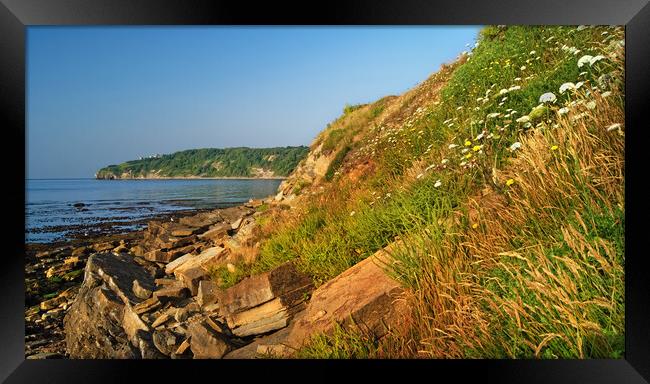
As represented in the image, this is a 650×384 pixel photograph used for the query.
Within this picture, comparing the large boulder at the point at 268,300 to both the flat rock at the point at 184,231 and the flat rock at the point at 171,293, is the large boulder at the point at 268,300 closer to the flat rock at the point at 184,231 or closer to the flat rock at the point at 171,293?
the flat rock at the point at 171,293

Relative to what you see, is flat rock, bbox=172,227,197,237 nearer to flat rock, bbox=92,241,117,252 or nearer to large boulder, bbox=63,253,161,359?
flat rock, bbox=92,241,117,252

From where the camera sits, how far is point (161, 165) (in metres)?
8.47

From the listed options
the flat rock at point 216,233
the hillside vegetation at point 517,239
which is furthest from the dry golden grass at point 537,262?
the flat rock at point 216,233

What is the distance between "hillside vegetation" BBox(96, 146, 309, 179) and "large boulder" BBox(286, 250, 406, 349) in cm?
401

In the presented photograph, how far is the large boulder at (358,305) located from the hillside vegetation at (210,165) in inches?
158

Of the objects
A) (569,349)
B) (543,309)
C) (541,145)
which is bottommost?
(569,349)

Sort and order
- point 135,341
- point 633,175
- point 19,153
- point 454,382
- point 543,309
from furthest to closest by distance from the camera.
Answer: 1. point 135,341
2. point 19,153
3. point 633,175
4. point 454,382
5. point 543,309

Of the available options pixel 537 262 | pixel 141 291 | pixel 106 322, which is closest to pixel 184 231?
pixel 141 291

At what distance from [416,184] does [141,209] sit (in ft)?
24.2

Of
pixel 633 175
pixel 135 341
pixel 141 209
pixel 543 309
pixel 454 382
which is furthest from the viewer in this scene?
pixel 141 209

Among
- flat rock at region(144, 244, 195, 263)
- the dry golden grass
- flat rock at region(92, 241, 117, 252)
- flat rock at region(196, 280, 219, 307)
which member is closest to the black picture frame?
the dry golden grass

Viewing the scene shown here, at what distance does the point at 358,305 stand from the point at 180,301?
4.45 meters
